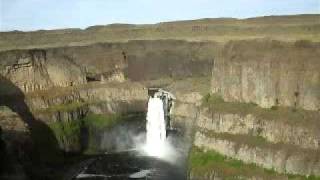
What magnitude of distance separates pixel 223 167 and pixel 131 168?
17.4 meters

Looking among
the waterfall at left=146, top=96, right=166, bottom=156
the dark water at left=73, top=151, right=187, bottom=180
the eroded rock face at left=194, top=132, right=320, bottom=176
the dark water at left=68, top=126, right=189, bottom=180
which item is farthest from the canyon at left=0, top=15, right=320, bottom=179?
the dark water at left=73, top=151, right=187, bottom=180

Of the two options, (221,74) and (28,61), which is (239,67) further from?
(28,61)

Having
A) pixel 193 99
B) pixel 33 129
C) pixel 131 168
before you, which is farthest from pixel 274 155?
pixel 33 129

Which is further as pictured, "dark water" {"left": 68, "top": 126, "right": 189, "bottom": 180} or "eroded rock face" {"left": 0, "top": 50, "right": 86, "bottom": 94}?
"eroded rock face" {"left": 0, "top": 50, "right": 86, "bottom": 94}

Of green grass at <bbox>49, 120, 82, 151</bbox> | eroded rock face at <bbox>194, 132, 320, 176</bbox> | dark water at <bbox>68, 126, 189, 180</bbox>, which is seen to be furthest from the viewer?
green grass at <bbox>49, 120, 82, 151</bbox>

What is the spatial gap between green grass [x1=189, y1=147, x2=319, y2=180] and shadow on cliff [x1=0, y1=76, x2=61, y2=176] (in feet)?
65.2

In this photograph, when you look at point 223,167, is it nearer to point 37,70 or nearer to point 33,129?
point 33,129

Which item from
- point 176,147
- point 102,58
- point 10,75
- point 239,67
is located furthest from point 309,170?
point 102,58

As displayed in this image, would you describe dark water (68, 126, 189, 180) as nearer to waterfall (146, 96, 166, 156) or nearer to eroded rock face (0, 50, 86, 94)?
waterfall (146, 96, 166, 156)

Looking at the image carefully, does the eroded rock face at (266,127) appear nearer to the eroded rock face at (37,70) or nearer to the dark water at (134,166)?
the dark water at (134,166)

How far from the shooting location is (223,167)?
73062mm

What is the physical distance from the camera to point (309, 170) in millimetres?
62719

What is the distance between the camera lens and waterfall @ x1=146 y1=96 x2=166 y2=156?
333 ft

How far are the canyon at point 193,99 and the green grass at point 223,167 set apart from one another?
0.15m
